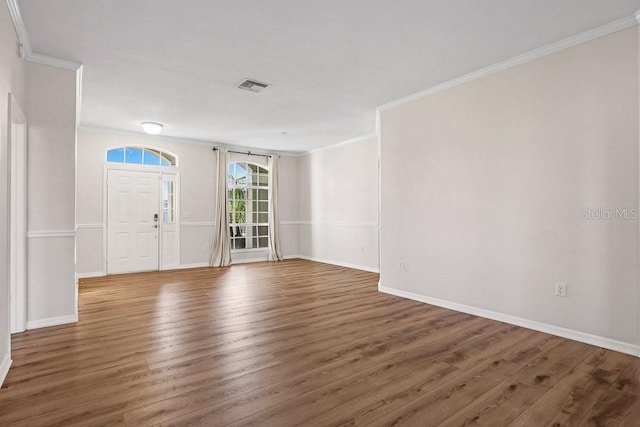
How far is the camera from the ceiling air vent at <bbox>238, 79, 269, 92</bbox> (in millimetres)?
4066

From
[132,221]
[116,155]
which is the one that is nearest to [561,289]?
[132,221]

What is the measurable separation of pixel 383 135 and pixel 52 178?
155 inches

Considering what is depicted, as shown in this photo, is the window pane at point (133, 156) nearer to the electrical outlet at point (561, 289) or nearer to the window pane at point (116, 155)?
the window pane at point (116, 155)

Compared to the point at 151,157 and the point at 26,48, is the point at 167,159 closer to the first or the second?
the point at 151,157

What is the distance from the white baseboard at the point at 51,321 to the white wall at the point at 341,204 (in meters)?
4.82

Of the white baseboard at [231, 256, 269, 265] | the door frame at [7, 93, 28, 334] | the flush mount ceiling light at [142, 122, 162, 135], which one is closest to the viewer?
the door frame at [7, 93, 28, 334]

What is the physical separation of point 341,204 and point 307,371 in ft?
17.8

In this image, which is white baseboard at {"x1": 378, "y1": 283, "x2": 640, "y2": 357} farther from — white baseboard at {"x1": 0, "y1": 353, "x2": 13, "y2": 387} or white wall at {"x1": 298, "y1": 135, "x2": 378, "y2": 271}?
white baseboard at {"x1": 0, "y1": 353, "x2": 13, "y2": 387}

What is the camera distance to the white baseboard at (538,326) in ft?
8.94

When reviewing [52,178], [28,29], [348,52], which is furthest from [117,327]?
[348,52]

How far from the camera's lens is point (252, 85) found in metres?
4.16

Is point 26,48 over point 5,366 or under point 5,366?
over

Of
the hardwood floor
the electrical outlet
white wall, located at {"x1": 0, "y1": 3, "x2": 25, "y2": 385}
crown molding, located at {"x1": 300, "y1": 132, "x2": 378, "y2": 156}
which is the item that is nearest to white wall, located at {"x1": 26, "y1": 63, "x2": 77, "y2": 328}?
the hardwood floor

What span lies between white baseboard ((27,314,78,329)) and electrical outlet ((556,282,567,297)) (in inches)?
186
